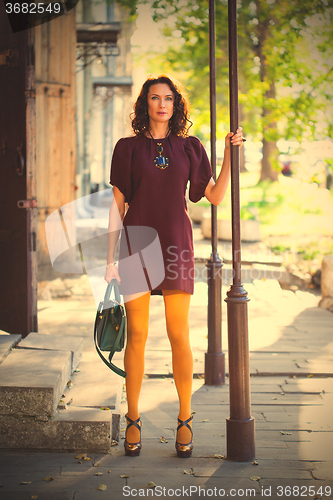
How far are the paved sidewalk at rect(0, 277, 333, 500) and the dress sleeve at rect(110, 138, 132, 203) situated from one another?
1485 mm

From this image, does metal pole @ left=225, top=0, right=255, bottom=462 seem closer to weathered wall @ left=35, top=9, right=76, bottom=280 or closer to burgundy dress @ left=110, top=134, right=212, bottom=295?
burgundy dress @ left=110, top=134, right=212, bottom=295

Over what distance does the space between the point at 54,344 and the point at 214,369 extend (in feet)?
4.30

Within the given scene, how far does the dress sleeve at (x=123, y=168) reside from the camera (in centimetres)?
301

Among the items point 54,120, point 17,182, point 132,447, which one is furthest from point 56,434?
point 54,120

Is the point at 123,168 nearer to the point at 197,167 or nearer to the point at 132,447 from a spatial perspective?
the point at 197,167

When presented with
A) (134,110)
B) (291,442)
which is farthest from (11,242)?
(291,442)

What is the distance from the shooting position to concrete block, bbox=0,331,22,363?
3807 mm

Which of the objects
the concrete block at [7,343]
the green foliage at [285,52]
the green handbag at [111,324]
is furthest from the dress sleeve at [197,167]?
the green foliage at [285,52]

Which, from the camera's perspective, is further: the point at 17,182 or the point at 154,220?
the point at 17,182

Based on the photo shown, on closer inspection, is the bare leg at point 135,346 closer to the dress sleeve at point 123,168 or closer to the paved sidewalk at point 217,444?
the paved sidewalk at point 217,444

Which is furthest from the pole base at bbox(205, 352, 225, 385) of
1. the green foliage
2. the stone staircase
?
the green foliage

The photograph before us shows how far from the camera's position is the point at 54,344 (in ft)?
13.6

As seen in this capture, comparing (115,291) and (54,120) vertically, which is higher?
(54,120)

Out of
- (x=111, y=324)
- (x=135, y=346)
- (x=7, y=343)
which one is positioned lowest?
(x=7, y=343)
